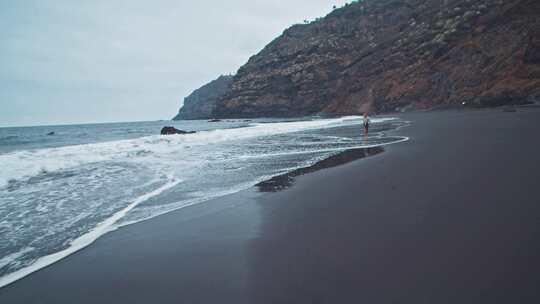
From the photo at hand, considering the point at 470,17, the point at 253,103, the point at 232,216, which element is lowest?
the point at 232,216

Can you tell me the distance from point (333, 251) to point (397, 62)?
59754 mm

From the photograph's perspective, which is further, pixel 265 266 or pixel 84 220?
pixel 84 220

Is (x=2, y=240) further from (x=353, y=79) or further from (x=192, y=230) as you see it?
(x=353, y=79)

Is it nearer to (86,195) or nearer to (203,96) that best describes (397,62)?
(86,195)

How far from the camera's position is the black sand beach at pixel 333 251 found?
2255 millimetres

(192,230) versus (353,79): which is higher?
(353,79)

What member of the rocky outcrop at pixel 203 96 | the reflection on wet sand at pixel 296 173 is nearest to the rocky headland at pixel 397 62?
the reflection on wet sand at pixel 296 173

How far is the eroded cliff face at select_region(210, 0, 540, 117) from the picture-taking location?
3319 cm

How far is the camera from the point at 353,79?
65.5 m

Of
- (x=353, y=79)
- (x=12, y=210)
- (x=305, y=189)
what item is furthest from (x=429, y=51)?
(x=12, y=210)

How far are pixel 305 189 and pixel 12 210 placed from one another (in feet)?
17.3

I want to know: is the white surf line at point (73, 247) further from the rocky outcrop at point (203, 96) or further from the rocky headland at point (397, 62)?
the rocky outcrop at point (203, 96)

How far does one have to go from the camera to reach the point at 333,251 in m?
2.96

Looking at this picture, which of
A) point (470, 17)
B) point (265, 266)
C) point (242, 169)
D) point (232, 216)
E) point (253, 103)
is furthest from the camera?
point (253, 103)
